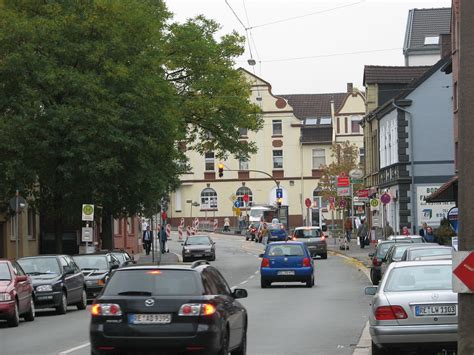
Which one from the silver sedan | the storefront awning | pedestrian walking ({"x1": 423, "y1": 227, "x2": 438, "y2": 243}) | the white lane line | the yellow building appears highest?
the yellow building

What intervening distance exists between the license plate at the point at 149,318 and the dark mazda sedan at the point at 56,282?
13.2m

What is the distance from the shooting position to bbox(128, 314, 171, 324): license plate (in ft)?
44.4

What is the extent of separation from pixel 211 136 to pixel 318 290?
79.2ft

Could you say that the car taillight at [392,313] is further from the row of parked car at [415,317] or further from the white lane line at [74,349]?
the white lane line at [74,349]

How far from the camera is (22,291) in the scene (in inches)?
939

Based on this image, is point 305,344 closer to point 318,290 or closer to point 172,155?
point 318,290

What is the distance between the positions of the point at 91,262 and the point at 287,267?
6574 mm

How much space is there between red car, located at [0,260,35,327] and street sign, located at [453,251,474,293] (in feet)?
46.2

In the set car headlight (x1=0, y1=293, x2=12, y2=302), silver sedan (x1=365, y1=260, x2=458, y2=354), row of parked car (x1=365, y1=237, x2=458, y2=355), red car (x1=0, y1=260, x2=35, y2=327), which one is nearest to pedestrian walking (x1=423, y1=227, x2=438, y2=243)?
red car (x1=0, y1=260, x2=35, y2=327)

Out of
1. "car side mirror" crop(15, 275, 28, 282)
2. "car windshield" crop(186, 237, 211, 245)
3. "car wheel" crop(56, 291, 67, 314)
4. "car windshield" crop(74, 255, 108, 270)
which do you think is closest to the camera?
"car side mirror" crop(15, 275, 28, 282)

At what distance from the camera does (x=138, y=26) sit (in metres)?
42.4

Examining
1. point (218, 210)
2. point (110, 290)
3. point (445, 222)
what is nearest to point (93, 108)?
point (445, 222)

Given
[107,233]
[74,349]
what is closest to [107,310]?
[74,349]

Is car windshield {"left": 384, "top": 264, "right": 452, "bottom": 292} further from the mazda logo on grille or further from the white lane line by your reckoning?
the white lane line
